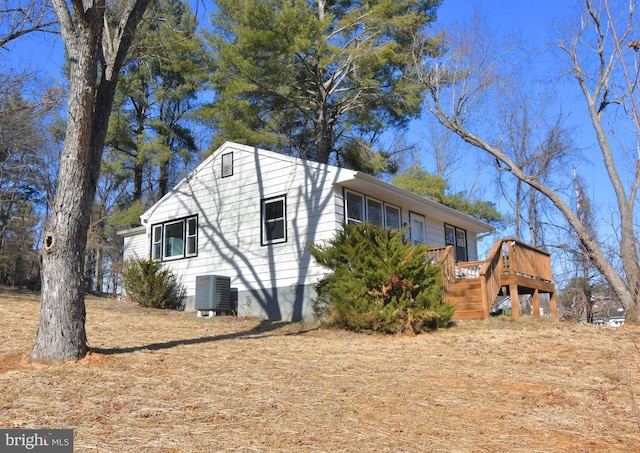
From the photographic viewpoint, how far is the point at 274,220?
1359cm

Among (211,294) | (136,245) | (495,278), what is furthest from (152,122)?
(495,278)

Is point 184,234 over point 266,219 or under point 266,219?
under

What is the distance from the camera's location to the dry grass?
13.2 feet

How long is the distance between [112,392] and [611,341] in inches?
294

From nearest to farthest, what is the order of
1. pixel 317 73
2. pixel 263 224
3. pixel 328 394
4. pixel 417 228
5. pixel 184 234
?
pixel 328 394, pixel 263 224, pixel 184 234, pixel 417 228, pixel 317 73

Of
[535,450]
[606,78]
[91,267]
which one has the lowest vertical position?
[535,450]

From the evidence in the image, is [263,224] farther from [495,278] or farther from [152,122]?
[152,122]

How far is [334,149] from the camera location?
22.6 meters

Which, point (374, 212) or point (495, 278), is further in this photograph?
point (374, 212)

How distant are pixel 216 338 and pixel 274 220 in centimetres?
507

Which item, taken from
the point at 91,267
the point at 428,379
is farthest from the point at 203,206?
the point at 91,267

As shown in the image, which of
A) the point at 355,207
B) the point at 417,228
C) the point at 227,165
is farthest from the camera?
the point at 417,228

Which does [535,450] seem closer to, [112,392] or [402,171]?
[112,392]

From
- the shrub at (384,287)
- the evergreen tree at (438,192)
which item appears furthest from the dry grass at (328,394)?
the evergreen tree at (438,192)
